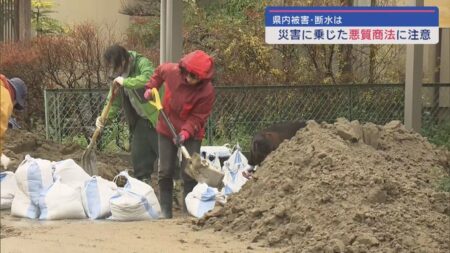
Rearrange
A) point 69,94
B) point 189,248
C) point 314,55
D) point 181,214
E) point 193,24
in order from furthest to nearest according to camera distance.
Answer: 1. point 193,24
2. point 314,55
3. point 69,94
4. point 181,214
5. point 189,248

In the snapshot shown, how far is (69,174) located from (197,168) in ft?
4.24

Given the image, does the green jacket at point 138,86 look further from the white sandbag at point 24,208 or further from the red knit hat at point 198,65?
the white sandbag at point 24,208

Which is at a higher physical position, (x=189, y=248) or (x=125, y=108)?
(x=125, y=108)

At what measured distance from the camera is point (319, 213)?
644 cm

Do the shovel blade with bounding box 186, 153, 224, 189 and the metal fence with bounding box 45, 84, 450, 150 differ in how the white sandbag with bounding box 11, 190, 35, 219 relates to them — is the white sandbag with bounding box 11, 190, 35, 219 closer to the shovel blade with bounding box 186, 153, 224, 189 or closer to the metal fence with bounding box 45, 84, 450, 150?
the shovel blade with bounding box 186, 153, 224, 189

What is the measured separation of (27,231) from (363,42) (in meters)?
4.56

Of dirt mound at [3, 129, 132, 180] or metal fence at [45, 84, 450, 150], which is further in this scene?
metal fence at [45, 84, 450, 150]

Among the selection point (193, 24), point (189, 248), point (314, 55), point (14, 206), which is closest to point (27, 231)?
point (14, 206)

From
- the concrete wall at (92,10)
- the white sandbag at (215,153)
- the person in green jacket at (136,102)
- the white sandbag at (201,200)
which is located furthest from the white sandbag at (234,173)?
the concrete wall at (92,10)

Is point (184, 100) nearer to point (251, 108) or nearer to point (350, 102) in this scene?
point (251, 108)

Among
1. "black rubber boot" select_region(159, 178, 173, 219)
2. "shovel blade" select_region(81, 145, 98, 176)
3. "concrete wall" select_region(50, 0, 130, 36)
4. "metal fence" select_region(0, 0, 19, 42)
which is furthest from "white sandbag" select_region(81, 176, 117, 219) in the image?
"concrete wall" select_region(50, 0, 130, 36)

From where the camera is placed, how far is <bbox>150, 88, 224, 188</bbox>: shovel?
757 cm

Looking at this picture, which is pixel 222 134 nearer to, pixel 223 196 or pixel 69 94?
pixel 69 94

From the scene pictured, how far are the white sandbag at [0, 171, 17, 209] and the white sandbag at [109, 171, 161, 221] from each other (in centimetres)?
112
